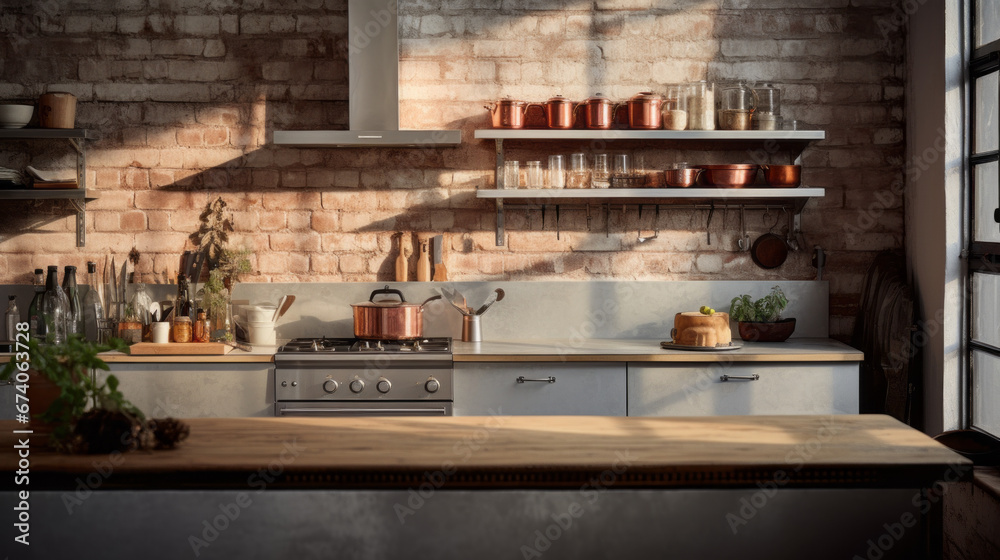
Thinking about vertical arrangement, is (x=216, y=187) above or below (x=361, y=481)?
above

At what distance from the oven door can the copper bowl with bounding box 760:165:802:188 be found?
184cm

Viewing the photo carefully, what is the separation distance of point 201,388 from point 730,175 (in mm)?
2559

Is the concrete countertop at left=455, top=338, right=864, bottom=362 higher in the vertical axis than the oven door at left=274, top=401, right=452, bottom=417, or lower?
higher

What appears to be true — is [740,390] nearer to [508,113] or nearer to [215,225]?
[508,113]

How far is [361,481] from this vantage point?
1781 mm

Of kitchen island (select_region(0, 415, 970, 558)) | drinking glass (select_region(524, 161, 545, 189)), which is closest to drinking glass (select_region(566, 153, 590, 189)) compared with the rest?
drinking glass (select_region(524, 161, 545, 189))

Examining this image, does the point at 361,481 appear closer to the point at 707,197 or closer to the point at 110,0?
the point at 707,197

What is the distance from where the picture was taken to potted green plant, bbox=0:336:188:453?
1.82 meters

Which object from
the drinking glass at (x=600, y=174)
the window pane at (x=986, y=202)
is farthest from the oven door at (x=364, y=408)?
the window pane at (x=986, y=202)

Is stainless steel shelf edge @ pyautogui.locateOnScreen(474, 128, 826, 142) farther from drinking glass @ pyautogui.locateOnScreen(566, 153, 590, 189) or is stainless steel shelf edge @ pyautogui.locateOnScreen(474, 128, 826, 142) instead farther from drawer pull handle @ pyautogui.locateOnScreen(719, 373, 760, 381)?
drawer pull handle @ pyautogui.locateOnScreen(719, 373, 760, 381)

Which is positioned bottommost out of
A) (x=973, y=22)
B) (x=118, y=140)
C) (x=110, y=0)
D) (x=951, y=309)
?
(x=951, y=309)

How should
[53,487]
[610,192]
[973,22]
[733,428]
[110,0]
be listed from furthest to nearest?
[110,0] < [610,192] < [973,22] < [733,428] < [53,487]

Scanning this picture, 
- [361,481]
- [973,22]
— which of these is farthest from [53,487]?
[973,22]

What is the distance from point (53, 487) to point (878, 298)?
353 centimetres
